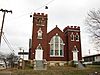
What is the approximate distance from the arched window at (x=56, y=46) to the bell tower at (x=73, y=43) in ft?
4.45

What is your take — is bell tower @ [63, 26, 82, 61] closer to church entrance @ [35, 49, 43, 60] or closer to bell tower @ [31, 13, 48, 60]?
bell tower @ [31, 13, 48, 60]

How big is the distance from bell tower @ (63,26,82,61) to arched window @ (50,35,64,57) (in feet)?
4.45

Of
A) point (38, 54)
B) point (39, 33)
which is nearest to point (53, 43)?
point (39, 33)

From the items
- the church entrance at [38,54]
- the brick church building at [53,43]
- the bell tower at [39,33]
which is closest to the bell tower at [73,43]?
the brick church building at [53,43]

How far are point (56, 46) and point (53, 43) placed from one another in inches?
32.5

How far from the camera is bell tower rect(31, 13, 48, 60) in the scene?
3550cm

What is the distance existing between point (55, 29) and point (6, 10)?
13579 millimetres

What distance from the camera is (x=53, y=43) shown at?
37.0m

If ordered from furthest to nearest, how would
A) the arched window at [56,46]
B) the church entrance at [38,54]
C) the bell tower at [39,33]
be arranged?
the arched window at [56,46] → the bell tower at [39,33] → the church entrance at [38,54]

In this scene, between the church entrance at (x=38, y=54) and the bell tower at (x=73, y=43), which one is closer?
the church entrance at (x=38, y=54)

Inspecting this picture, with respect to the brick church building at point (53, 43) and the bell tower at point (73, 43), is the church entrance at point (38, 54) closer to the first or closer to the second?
the brick church building at point (53, 43)

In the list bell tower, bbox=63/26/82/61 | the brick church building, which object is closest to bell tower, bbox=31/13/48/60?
the brick church building

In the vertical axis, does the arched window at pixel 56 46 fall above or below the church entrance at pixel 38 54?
above

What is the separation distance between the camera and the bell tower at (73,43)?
37.0 m
